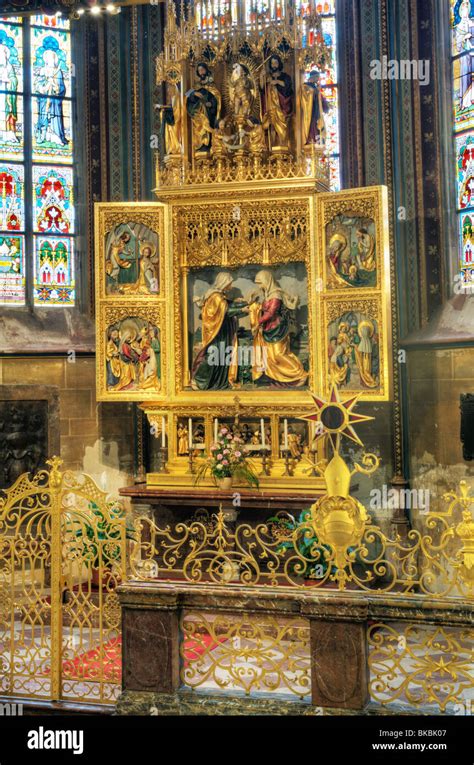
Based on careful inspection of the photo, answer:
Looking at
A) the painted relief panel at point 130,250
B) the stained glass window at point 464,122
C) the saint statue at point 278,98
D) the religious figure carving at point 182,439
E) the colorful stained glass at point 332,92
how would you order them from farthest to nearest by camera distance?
the colorful stained glass at point 332,92 < the stained glass window at point 464,122 < the religious figure carving at point 182,439 < the painted relief panel at point 130,250 < the saint statue at point 278,98

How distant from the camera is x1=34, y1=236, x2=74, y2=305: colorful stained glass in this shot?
480 inches

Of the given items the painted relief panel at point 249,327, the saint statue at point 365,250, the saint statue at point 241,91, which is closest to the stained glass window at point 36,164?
the painted relief panel at point 249,327

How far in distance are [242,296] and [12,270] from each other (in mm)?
3171

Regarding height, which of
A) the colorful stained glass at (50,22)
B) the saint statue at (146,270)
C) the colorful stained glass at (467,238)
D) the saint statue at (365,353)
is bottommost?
the saint statue at (365,353)

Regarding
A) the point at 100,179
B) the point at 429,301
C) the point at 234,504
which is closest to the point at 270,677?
the point at 234,504

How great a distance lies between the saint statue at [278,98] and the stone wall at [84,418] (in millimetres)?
3517

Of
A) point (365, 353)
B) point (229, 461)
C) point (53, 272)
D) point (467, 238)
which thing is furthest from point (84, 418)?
point (467, 238)

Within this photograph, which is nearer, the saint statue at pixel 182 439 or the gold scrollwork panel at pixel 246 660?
the gold scrollwork panel at pixel 246 660

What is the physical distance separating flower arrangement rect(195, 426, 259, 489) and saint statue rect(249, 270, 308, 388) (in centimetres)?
75

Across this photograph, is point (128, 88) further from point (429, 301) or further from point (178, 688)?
point (178, 688)

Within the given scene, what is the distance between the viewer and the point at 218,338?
10.7 metres

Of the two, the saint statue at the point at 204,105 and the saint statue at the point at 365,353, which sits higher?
the saint statue at the point at 204,105

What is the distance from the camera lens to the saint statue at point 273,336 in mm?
10422

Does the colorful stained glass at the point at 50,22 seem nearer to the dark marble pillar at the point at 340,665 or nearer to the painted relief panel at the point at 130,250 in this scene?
the painted relief panel at the point at 130,250
